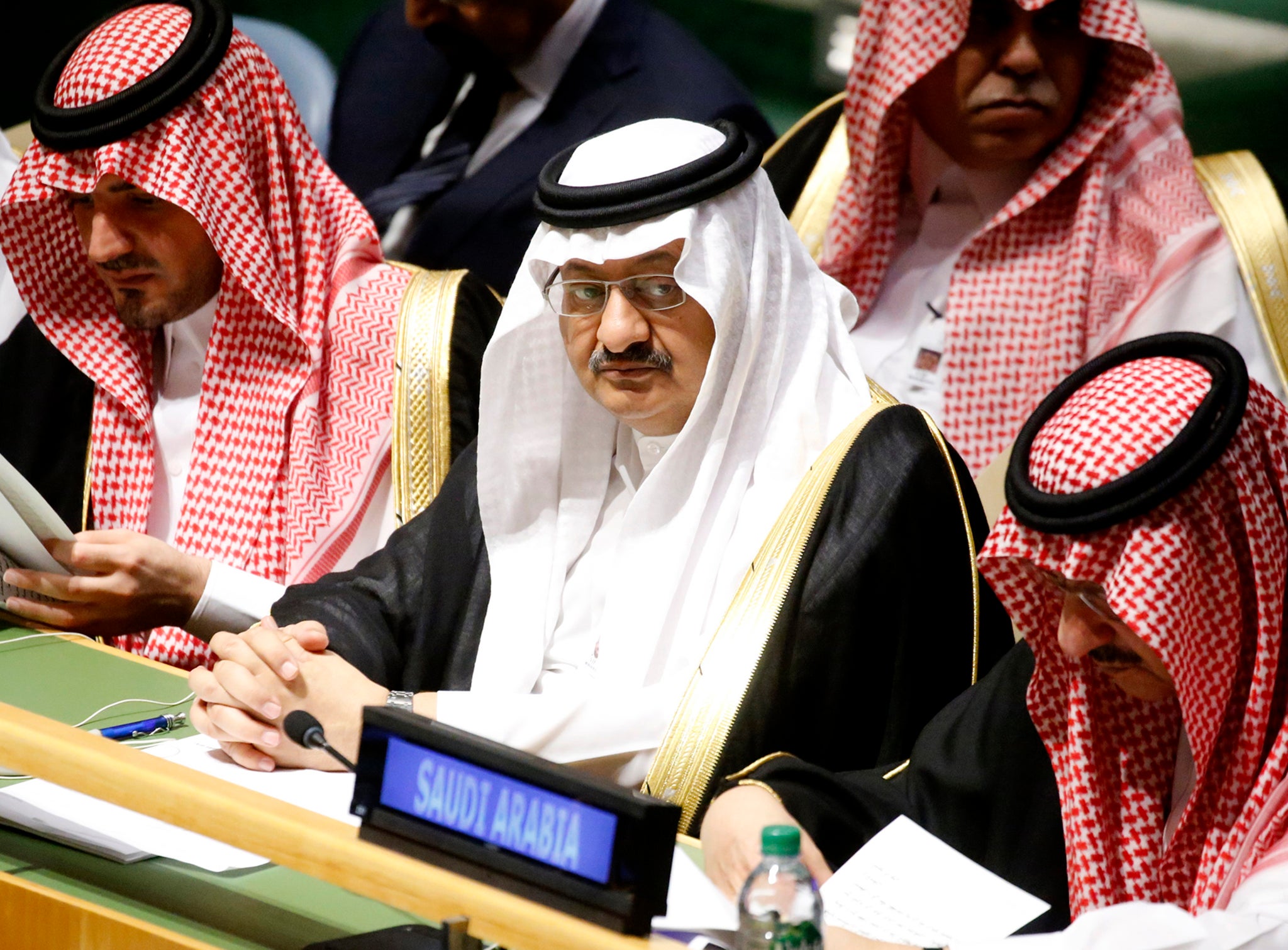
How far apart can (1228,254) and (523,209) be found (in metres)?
1.60

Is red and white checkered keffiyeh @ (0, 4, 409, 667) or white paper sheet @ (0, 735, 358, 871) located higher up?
red and white checkered keffiyeh @ (0, 4, 409, 667)

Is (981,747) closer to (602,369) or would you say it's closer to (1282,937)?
(1282,937)

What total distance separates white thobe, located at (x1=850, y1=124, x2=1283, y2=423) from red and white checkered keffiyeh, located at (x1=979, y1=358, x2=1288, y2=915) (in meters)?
1.49

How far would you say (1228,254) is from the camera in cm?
322

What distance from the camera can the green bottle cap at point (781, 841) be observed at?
1.27 meters

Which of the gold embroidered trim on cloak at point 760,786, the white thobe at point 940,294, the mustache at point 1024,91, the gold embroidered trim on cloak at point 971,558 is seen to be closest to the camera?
the gold embroidered trim on cloak at point 760,786

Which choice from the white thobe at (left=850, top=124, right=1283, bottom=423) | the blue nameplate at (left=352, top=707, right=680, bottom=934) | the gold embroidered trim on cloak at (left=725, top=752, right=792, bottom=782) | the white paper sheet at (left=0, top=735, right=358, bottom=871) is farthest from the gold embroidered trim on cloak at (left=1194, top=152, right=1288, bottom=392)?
the blue nameplate at (left=352, top=707, right=680, bottom=934)

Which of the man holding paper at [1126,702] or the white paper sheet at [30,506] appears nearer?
the man holding paper at [1126,702]

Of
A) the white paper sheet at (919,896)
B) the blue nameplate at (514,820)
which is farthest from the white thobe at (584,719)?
the blue nameplate at (514,820)

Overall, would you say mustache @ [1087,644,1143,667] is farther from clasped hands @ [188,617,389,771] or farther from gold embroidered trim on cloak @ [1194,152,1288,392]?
gold embroidered trim on cloak @ [1194,152,1288,392]

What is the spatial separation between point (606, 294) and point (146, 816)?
1089 mm

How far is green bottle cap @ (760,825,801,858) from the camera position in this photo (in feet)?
4.16

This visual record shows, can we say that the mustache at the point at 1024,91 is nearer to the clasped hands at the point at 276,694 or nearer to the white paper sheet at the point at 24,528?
the clasped hands at the point at 276,694

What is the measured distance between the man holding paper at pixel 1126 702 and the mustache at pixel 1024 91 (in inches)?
64.3
